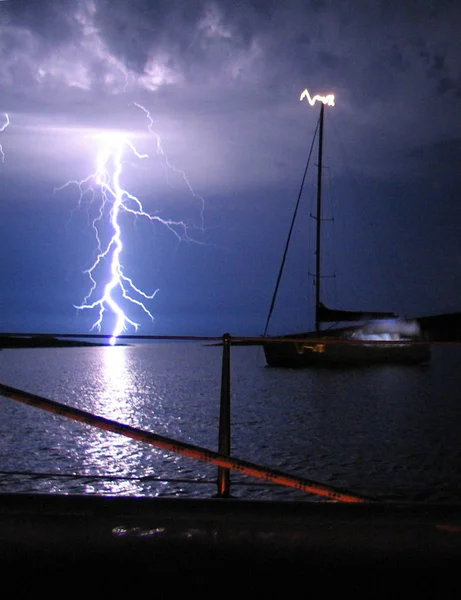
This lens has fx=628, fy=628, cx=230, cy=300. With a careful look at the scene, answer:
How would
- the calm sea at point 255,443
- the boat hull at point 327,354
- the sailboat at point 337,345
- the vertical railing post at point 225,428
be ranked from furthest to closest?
the boat hull at point 327,354, the sailboat at point 337,345, the calm sea at point 255,443, the vertical railing post at point 225,428

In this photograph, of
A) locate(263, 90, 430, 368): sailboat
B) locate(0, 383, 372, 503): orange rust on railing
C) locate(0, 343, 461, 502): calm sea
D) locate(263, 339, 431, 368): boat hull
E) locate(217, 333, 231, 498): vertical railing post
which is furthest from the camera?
locate(263, 339, 431, 368): boat hull

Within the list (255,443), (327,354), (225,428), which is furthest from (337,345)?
(225,428)

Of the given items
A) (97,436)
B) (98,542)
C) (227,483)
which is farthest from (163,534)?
(97,436)

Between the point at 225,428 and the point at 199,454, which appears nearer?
the point at 199,454

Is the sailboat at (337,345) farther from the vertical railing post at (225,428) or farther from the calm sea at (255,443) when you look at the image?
the vertical railing post at (225,428)

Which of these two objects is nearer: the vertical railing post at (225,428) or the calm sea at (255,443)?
the vertical railing post at (225,428)

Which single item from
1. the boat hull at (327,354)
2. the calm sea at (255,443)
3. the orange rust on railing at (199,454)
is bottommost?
the calm sea at (255,443)

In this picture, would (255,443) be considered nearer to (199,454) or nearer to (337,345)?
(199,454)

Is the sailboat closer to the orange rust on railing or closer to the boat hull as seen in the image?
the boat hull

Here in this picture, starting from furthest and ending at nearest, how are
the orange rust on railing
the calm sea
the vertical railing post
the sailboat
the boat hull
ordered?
the boat hull, the sailboat, the calm sea, the vertical railing post, the orange rust on railing

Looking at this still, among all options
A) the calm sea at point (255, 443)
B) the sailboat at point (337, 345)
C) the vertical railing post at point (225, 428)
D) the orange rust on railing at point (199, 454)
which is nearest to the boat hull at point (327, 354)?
the sailboat at point (337, 345)

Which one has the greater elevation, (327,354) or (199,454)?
(327,354)

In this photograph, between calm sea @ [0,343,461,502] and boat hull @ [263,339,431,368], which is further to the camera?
boat hull @ [263,339,431,368]

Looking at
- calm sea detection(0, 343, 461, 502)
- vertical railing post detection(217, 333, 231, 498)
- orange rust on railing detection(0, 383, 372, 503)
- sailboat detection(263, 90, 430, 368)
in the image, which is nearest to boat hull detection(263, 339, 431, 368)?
sailboat detection(263, 90, 430, 368)
